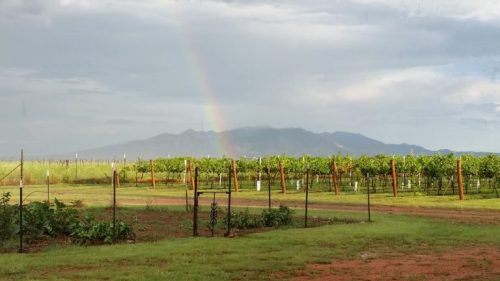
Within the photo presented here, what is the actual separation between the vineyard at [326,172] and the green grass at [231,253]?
1960cm

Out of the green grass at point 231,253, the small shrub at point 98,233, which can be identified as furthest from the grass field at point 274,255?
the small shrub at point 98,233

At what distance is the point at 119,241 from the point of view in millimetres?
18547

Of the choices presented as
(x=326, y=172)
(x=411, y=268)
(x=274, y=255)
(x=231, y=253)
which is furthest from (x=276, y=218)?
(x=326, y=172)

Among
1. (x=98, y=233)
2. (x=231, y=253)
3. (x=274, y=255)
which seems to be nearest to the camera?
(x=274, y=255)

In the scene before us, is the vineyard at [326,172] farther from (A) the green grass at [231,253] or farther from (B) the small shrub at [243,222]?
(A) the green grass at [231,253]

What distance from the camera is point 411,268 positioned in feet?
48.9

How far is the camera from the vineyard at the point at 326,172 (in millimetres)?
52531

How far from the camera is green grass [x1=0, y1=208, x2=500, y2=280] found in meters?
13.3

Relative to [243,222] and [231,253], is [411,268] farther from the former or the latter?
[243,222]

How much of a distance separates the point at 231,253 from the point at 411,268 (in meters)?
4.70

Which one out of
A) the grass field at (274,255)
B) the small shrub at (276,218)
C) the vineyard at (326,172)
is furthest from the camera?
the vineyard at (326,172)

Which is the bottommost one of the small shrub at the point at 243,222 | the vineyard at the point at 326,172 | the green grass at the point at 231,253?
the green grass at the point at 231,253

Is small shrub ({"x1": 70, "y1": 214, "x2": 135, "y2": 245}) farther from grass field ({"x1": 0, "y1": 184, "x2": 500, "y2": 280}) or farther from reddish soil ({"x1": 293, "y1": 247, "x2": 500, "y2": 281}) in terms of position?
reddish soil ({"x1": 293, "y1": 247, "x2": 500, "y2": 281})

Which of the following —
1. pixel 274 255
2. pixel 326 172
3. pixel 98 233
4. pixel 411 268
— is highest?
pixel 326 172
